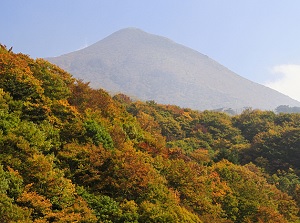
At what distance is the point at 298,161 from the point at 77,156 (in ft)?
106

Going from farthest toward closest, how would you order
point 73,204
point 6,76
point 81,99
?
point 81,99 < point 6,76 < point 73,204

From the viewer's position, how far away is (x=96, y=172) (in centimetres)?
1666

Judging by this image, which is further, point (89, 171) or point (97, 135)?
point (97, 135)

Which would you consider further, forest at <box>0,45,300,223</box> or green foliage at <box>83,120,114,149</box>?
green foliage at <box>83,120,114,149</box>

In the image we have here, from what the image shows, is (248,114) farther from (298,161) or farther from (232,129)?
(298,161)

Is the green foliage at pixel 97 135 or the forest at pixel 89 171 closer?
the forest at pixel 89 171

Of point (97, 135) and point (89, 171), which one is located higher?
point (97, 135)

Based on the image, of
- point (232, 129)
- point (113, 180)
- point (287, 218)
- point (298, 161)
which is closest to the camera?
point (113, 180)

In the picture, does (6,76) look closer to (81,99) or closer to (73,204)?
(81,99)

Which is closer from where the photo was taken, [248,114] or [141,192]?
[141,192]

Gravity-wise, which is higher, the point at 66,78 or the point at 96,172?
the point at 66,78

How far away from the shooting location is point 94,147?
17.4 m

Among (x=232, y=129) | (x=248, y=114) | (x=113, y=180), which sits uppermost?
(x=248, y=114)

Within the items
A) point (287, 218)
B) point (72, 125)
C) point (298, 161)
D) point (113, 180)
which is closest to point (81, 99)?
point (72, 125)
